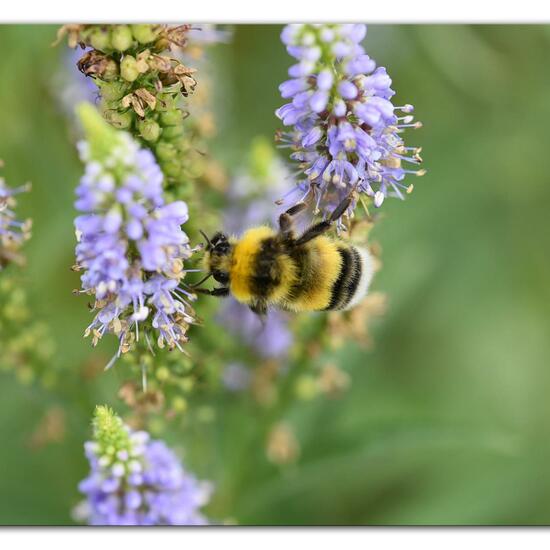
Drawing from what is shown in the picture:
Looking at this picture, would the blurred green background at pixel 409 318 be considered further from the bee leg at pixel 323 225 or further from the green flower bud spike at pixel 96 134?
the green flower bud spike at pixel 96 134

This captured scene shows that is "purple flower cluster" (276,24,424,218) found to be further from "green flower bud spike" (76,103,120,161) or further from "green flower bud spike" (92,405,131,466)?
"green flower bud spike" (92,405,131,466)

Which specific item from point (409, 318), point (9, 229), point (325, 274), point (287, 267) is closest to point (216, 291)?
point (287, 267)

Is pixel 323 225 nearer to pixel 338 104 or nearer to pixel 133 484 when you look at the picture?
pixel 338 104

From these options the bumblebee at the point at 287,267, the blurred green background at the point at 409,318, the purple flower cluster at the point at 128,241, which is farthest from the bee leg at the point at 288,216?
the blurred green background at the point at 409,318

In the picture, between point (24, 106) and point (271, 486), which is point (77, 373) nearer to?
point (271, 486)

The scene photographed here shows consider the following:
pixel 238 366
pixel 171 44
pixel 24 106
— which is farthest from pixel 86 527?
pixel 24 106

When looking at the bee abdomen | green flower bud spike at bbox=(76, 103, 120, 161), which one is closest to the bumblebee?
the bee abdomen
